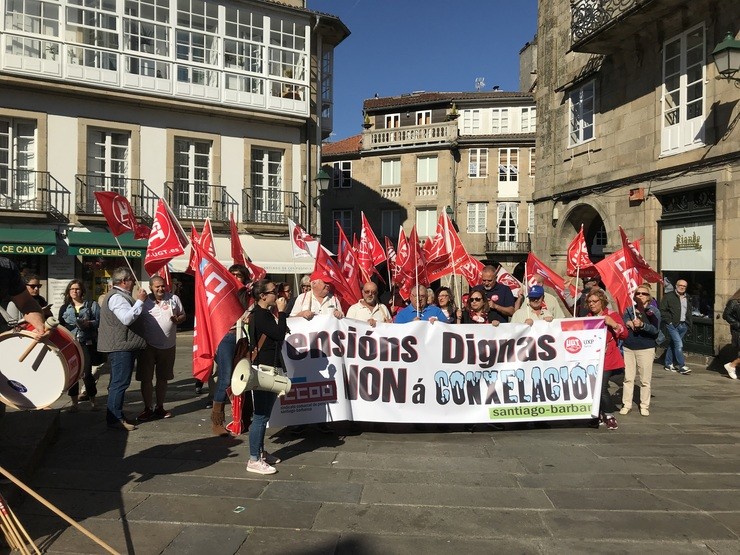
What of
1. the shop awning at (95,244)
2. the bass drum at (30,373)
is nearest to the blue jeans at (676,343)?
the bass drum at (30,373)

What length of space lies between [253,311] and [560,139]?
1522 cm

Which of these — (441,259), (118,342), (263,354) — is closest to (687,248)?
(441,259)

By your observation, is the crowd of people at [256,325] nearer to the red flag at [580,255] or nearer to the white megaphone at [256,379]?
the white megaphone at [256,379]

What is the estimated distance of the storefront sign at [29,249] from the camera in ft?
58.4

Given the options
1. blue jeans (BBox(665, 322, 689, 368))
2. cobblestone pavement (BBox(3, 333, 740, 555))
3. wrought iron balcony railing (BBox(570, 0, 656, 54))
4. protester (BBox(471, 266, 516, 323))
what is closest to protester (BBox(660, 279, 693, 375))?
blue jeans (BBox(665, 322, 689, 368))

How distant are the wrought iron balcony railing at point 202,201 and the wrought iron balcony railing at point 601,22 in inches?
494

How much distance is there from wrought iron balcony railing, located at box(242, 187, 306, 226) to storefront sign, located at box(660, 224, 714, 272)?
13.4 metres

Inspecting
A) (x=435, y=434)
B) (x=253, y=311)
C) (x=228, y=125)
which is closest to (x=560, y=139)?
(x=228, y=125)

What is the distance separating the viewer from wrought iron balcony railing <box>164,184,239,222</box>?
21.3 m

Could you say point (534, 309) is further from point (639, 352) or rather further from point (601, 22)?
point (601, 22)

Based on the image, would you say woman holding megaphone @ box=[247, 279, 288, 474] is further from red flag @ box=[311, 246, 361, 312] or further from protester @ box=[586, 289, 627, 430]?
protester @ box=[586, 289, 627, 430]

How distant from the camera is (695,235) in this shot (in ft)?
43.9

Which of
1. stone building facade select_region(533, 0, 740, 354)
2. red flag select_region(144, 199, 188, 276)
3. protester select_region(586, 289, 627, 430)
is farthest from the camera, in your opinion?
stone building facade select_region(533, 0, 740, 354)

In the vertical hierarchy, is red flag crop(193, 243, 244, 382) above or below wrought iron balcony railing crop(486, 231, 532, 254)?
below
